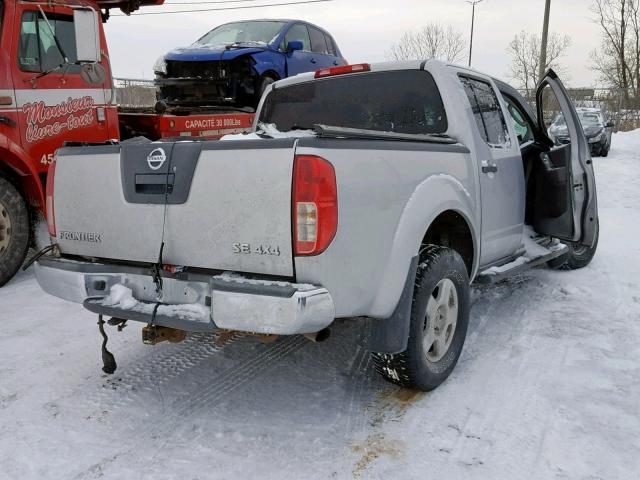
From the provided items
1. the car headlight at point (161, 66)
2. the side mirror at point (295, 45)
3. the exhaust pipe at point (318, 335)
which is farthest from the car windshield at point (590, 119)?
the exhaust pipe at point (318, 335)

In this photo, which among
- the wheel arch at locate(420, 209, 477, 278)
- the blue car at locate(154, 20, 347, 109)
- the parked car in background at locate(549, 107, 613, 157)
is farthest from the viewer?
the parked car in background at locate(549, 107, 613, 157)

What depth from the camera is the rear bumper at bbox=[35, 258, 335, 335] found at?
2.54 meters

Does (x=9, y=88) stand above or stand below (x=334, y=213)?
above

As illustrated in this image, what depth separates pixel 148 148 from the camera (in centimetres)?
297

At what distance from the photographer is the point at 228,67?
30.5 ft

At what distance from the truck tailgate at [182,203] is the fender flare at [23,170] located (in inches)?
103

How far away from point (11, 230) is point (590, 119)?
61.9 feet

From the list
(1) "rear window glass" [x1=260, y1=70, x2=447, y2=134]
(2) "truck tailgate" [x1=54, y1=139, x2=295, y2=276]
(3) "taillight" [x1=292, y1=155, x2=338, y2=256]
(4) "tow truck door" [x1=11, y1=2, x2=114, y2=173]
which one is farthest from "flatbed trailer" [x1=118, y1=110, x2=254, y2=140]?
(3) "taillight" [x1=292, y1=155, x2=338, y2=256]

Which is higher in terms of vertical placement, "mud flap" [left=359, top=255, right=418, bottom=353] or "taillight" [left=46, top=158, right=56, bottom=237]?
"taillight" [left=46, top=158, right=56, bottom=237]

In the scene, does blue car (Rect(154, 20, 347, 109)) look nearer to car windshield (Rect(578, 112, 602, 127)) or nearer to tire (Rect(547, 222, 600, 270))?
tire (Rect(547, 222, 600, 270))

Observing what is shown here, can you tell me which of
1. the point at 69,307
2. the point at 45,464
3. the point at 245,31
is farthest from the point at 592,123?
the point at 45,464

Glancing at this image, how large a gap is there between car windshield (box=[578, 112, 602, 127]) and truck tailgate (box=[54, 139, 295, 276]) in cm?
1852

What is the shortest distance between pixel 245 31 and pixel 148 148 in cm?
806

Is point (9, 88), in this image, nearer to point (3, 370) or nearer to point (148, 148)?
point (3, 370)
